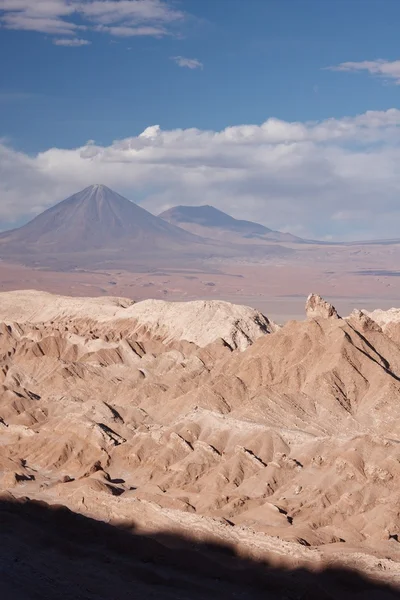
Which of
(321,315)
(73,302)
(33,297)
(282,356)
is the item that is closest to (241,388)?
(282,356)

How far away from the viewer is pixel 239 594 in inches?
1634

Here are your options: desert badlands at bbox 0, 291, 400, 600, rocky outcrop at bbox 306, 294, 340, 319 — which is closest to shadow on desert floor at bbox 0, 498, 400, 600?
desert badlands at bbox 0, 291, 400, 600

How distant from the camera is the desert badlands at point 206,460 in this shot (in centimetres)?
4338

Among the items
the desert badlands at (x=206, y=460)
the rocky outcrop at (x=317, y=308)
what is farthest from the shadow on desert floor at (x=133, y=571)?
the rocky outcrop at (x=317, y=308)

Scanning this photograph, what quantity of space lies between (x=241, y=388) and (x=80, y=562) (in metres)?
35.5

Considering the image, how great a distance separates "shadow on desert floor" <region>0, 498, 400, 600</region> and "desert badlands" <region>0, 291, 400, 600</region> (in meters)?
0.10

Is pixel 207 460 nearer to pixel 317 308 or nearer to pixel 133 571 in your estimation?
pixel 133 571

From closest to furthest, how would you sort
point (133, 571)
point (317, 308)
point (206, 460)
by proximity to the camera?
point (133, 571), point (206, 460), point (317, 308)

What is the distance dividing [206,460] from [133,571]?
2023cm

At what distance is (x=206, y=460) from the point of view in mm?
63500

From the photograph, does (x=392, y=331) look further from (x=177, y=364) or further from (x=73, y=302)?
(x=73, y=302)

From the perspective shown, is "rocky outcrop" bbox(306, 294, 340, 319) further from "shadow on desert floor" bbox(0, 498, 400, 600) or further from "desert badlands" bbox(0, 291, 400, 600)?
"shadow on desert floor" bbox(0, 498, 400, 600)

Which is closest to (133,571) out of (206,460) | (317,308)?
(206,460)

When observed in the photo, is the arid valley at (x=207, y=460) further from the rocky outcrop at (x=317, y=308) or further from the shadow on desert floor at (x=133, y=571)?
the rocky outcrop at (x=317, y=308)
